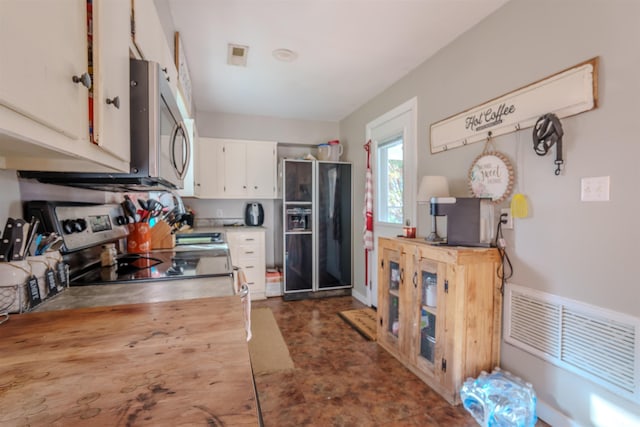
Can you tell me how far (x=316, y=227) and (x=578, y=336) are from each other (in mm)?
2806

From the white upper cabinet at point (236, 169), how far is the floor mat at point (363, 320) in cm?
182

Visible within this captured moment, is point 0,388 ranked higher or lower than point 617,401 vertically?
higher

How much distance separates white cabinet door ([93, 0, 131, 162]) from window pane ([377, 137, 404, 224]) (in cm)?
250

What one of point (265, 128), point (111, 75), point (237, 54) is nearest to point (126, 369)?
point (111, 75)

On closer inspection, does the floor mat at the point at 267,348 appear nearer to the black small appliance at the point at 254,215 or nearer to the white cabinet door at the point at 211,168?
the black small appliance at the point at 254,215

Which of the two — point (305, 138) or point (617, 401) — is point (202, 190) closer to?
point (305, 138)

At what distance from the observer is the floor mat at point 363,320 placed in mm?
2805

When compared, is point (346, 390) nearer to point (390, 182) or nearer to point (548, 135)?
point (548, 135)

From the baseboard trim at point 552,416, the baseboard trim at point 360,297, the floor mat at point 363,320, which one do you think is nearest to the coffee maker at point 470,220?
the baseboard trim at point 552,416

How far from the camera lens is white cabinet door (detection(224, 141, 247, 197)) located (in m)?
3.87

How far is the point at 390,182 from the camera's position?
327 centimetres

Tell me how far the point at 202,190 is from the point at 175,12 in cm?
217

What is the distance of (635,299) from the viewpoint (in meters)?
1.29

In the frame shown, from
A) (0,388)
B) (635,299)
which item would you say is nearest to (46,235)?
(0,388)
